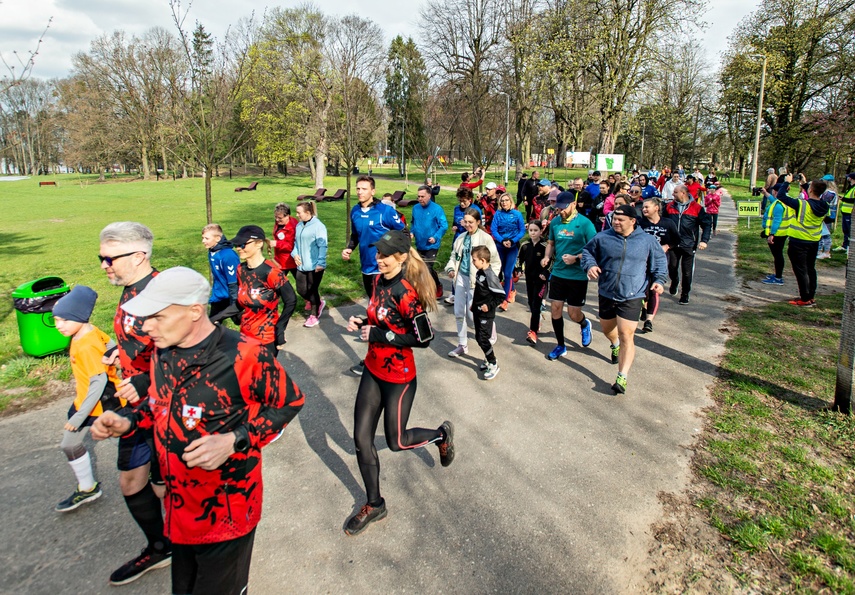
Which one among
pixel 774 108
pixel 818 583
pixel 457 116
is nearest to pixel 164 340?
pixel 818 583

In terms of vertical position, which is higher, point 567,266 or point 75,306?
point 75,306

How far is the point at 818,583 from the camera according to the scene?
294cm

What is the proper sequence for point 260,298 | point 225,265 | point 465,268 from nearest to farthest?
point 260,298 → point 225,265 → point 465,268

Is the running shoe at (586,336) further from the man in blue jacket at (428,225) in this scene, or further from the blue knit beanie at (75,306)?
the blue knit beanie at (75,306)

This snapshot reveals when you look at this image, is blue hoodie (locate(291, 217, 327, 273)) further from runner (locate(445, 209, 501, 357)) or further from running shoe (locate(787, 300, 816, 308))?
running shoe (locate(787, 300, 816, 308))

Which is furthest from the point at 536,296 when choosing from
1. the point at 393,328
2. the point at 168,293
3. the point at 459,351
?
the point at 168,293

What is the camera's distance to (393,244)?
11.4 feet

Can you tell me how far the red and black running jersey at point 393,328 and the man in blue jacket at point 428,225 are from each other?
171 inches

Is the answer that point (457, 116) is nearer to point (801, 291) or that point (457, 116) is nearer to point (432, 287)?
point (801, 291)

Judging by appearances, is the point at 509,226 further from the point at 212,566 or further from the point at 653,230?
the point at 212,566

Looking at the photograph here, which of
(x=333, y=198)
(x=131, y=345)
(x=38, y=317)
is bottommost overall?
(x=38, y=317)

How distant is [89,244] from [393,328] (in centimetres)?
1588

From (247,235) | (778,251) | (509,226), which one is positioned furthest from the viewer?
(778,251)

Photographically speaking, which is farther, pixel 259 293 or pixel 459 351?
pixel 459 351
